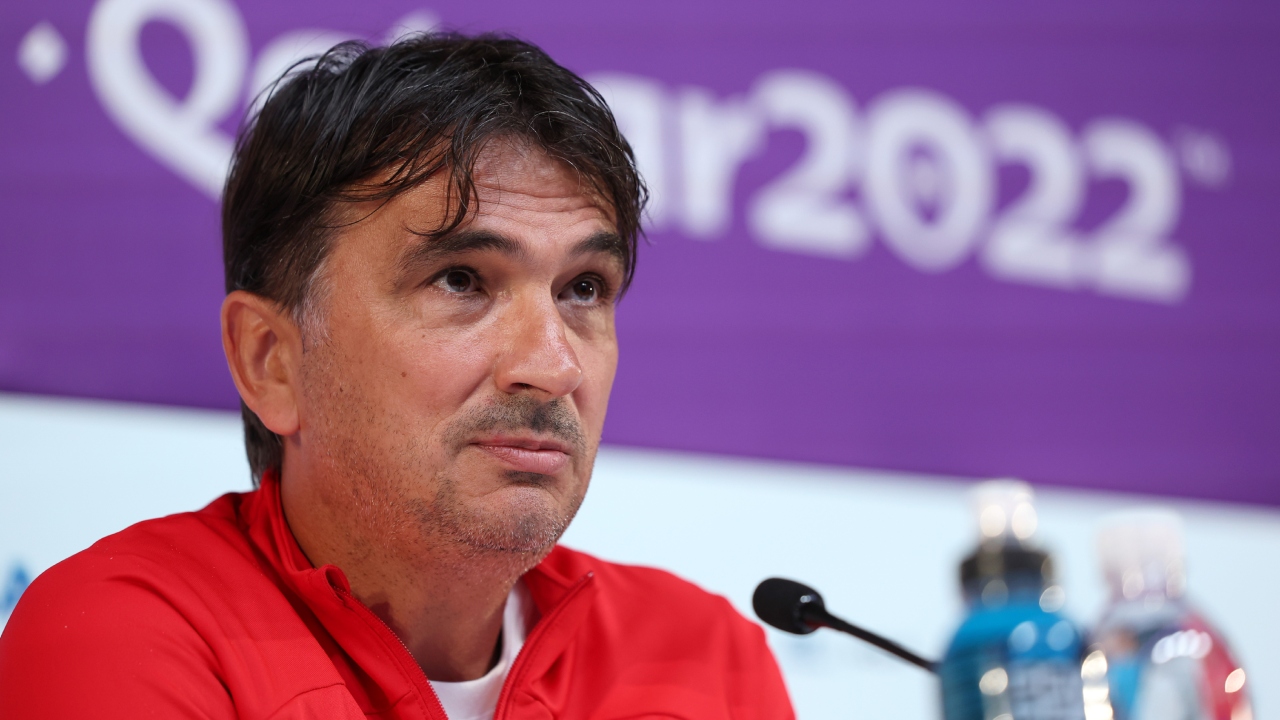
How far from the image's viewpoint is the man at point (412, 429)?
45.9 inches

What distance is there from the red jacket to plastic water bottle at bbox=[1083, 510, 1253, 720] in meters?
0.54

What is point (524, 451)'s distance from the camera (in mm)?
1245

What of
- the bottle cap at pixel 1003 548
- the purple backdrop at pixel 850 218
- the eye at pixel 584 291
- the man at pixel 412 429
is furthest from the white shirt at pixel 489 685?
the purple backdrop at pixel 850 218

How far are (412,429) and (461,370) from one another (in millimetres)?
82

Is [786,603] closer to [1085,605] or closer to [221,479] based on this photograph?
[221,479]

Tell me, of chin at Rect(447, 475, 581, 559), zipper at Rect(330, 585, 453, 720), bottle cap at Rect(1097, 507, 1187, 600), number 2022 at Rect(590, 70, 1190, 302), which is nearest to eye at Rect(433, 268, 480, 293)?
chin at Rect(447, 475, 581, 559)

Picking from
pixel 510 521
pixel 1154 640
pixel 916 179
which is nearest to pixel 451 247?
pixel 510 521

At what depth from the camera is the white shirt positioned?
135 centimetres

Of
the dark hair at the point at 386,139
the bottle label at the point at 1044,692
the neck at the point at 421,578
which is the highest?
the dark hair at the point at 386,139

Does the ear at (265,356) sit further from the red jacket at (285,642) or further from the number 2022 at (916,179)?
the number 2022 at (916,179)

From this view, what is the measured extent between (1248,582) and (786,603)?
1.55m

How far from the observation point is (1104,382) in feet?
8.09

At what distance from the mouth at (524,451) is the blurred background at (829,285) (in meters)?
0.72

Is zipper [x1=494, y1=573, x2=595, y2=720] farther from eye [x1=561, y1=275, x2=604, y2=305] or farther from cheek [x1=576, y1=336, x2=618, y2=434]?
eye [x1=561, y1=275, x2=604, y2=305]
